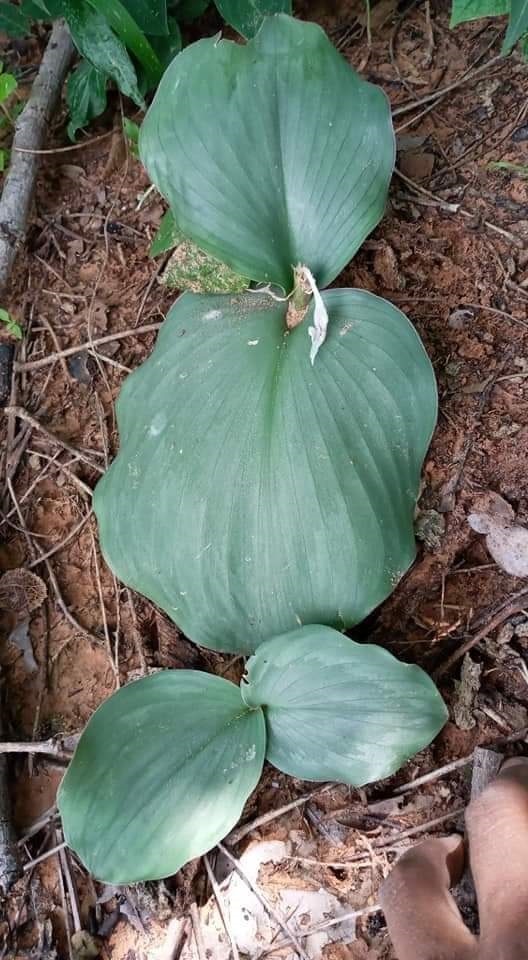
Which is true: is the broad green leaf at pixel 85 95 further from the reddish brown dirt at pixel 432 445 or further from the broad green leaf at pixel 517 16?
the broad green leaf at pixel 517 16

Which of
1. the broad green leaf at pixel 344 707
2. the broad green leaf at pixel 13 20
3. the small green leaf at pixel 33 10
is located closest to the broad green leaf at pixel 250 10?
the small green leaf at pixel 33 10

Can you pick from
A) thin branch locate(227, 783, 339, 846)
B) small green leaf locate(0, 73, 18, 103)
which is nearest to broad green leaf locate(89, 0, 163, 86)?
small green leaf locate(0, 73, 18, 103)

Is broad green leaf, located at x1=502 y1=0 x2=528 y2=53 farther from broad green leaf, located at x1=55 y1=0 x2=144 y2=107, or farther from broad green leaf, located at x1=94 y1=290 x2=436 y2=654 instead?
broad green leaf, located at x1=55 y1=0 x2=144 y2=107

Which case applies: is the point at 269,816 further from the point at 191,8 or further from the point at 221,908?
the point at 191,8

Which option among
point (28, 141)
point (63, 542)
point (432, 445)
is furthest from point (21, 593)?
point (28, 141)

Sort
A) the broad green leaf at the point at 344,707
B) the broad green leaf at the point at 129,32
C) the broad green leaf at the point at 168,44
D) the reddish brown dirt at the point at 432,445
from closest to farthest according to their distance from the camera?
the broad green leaf at the point at 344,707 < the reddish brown dirt at the point at 432,445 < the broad green leaf at the point at 129,32 < the broad green leaf at the point at 168,44

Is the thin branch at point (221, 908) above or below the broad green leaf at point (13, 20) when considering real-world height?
below
